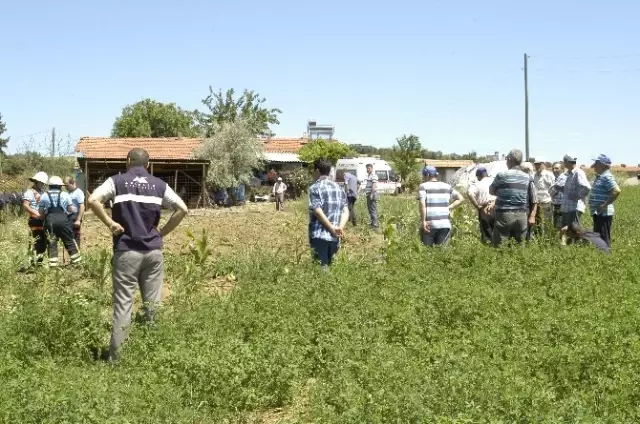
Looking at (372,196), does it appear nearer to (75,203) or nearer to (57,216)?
(75,203)

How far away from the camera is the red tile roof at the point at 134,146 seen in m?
40.7

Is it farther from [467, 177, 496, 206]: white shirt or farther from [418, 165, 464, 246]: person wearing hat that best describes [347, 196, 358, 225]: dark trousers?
[418, 165, 464, 246]: person wearing hat

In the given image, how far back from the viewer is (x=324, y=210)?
29.2ft

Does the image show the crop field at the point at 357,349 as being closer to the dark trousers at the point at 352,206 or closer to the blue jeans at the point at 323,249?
the blue jeans at the point at 323,249

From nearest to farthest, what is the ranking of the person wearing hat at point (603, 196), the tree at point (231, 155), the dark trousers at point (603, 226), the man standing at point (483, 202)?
the person wearing hat at point (603, 196) < the dark trousers at point (603, 226) < the man standing at point (483, 202) < the tree at point (231, 155)

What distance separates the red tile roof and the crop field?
3253 cm

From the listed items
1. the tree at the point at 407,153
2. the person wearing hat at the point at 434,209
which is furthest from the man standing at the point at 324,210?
the tree at the point at 407,153

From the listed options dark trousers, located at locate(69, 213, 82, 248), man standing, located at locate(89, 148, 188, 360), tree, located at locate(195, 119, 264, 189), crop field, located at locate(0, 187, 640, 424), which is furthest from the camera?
tree, located at locate(195, 119, 264, 189)

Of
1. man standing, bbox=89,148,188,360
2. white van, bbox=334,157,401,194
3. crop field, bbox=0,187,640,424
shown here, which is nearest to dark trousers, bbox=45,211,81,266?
crop field, bbox=0,187,640,424

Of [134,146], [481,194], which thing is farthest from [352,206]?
[134,146]

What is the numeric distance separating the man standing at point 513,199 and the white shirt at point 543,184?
3522 mm

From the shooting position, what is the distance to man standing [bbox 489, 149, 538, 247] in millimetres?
10289

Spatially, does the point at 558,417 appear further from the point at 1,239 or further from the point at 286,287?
the point at 1,239

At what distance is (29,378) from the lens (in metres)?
4.88
